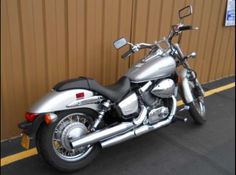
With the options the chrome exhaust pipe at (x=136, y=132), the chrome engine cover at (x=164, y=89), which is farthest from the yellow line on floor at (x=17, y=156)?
the chrome engine cover at (x=164, y=89)

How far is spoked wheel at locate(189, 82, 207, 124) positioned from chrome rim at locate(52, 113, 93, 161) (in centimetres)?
156

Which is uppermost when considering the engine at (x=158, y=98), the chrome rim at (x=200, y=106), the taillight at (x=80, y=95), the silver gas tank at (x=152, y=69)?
the silver gas tank at (x=152, y=69)

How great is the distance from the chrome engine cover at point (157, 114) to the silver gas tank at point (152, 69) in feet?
1.23

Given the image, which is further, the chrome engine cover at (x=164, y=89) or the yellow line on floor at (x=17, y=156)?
the chrome engine cover at (x=164, y=89)

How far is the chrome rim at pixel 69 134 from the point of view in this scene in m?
2.96

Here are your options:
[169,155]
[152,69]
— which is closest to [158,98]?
[152,69]

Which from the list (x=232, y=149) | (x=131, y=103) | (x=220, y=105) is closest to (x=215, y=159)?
(x=232, y=149)

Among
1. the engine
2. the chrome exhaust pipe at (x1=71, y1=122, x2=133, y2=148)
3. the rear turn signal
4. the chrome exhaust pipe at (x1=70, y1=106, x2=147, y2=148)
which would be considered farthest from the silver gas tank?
the rear turn signal

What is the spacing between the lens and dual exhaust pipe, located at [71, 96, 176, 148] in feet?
9.68

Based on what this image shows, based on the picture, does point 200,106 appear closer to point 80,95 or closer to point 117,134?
point 117,134

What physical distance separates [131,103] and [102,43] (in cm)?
111

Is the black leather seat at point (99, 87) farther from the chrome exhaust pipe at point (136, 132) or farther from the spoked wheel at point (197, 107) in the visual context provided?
the spoked wheel at point (197, 107)

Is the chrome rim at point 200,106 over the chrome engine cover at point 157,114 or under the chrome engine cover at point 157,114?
under

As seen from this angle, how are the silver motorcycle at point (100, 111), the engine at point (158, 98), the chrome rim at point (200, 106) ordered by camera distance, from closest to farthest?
the silver motorcycle at point (100, 111), the engine at point (158, 98), the chrome rim at point (200, 106)
